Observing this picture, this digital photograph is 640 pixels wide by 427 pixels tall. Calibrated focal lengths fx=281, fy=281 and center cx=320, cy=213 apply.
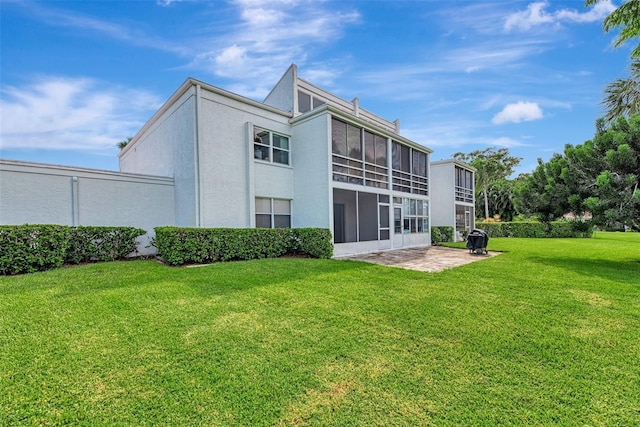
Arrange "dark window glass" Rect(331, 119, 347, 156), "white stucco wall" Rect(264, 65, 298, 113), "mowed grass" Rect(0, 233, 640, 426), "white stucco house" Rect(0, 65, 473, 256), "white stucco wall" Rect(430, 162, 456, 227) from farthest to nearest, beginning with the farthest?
"white stucco wall" Rect(430, 162, 456, 227) < "white stucco wall" Rect(264, 65, 298, 113) < "dark window glass" Rect(331, 119, 347, 156) < "white stucco house" Rect(0, 65, 473, 256) < "mowed grass" Rect(0, 233, 640, 426)

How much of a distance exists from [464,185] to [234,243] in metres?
19.4

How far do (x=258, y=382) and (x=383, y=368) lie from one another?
1.33m

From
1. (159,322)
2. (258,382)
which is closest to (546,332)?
(258,382)

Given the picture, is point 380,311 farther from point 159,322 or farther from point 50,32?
point 50,32

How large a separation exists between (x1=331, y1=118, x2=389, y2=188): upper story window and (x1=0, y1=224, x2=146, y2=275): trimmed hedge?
8.07m

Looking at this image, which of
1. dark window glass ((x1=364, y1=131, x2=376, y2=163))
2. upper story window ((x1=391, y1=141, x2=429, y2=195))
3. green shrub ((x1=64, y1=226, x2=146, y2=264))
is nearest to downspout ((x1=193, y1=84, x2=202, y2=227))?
green shrub ((x1=64, y1=226, x2=146, y2=264))

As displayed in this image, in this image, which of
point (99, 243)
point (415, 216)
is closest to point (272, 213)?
point (99, 243)

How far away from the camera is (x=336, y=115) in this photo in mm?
11609

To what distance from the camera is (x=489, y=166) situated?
1484 inches

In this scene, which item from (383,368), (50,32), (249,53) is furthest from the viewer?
(249,53)

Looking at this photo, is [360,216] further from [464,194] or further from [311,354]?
[464,194]

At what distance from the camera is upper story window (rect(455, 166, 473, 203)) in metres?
21.1

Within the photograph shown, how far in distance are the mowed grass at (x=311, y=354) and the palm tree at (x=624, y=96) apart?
12889 millimetres

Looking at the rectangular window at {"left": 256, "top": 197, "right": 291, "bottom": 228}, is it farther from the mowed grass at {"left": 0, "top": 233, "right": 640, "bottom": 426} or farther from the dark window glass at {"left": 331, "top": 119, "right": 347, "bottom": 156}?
the mowed grass at {"left": 0, "top": 233, "right": 640, "bottom": 426}
